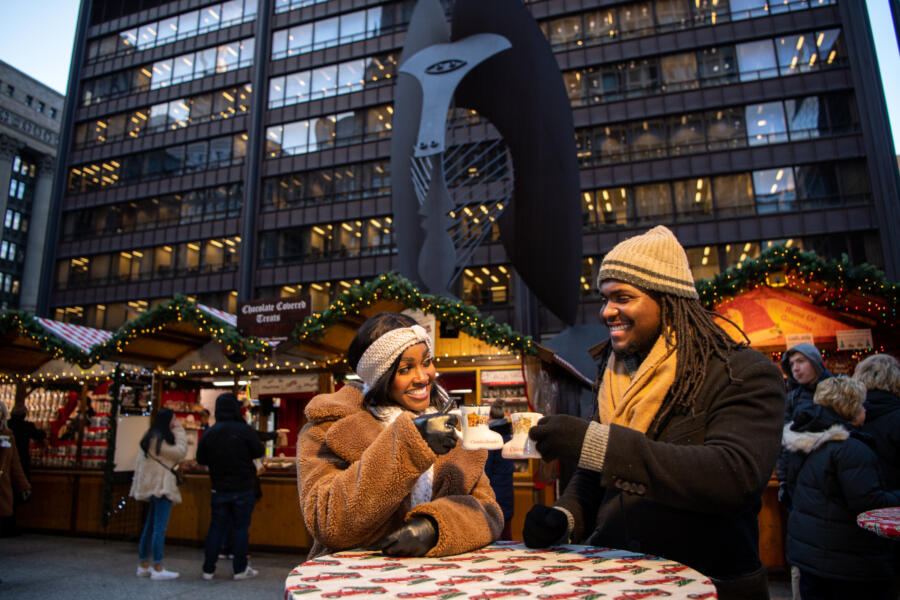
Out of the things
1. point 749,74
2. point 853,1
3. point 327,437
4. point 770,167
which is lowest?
point 327,437

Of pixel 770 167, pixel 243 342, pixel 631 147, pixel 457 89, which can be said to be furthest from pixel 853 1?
pixel 243 342

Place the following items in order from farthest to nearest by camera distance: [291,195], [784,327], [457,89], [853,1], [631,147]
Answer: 1. [291,195]
2. [631,147]
3. [853,1]
4. [457,89]
5. [784,327]

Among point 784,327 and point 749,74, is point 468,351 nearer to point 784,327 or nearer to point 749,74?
point 784,327

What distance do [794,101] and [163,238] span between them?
33729 mm

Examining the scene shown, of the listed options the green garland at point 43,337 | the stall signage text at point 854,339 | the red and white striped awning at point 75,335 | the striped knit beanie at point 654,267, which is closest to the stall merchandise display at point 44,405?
the red and white striped awning at point 75,335

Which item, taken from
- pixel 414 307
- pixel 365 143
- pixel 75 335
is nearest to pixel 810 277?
pixel 414 307

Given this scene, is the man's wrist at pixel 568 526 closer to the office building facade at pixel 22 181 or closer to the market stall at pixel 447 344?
the market stall at pixel 447 344

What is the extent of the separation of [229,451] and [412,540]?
19.5ft

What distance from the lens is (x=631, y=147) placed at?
2789cm

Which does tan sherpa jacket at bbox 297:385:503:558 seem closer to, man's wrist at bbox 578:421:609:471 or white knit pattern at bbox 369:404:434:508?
white knit pattern at bbox 369:404:434:508

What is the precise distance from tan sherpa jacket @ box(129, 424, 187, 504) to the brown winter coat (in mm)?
1203

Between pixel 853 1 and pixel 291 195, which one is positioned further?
pixel 291 195

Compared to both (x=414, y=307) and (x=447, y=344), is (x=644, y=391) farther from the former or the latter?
(x=447, y=344)

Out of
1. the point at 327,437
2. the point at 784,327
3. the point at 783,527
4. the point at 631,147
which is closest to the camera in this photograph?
the point at 327,437
